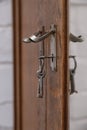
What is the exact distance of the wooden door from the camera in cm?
59

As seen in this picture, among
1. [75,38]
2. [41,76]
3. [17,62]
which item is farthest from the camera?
[17,62]

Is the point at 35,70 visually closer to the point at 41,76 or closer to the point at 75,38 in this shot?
the point at 41,76

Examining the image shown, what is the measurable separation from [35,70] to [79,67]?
22 cm

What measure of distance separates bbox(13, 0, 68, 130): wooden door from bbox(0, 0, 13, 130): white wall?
A: 0.12 feet

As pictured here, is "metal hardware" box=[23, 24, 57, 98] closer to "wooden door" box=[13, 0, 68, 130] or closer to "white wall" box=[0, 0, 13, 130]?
"wooden door" box=[13, 0, 68, 130]

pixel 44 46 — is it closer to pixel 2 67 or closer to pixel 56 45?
pixel 56 45

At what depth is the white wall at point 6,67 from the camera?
1021 mm

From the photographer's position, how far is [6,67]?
1.03m

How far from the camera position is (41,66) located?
0.72 metres

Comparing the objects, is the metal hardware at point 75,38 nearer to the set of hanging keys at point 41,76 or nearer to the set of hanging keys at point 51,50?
the set of hanging keys at point 51,50

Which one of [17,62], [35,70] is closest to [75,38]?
[35,70]

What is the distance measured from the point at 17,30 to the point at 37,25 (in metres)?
0.21

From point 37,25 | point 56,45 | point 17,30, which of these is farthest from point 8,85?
point 56,45

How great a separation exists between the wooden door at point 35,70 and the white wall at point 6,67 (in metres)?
0.04
